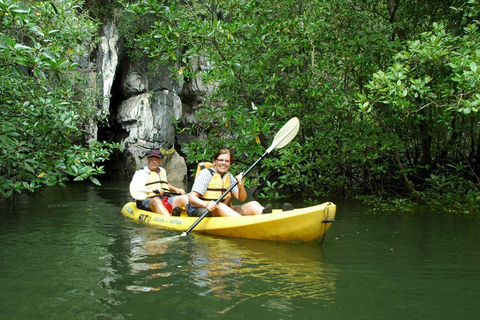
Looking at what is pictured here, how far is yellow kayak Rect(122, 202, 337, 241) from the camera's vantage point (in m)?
4.36

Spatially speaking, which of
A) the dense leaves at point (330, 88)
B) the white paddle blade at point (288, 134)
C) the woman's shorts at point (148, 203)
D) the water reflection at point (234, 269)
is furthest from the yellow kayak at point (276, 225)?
the dense leaves at point (330, 88)

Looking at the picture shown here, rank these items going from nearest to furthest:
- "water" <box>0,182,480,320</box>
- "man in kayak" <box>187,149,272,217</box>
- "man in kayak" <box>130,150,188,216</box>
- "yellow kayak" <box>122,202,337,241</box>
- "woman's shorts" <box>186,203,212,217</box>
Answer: "water" <box>0,182,480,320</box>, "yellow kayak" <box>122,202,337,241</box>, "man in kayak" <box>187,149,272,217</box>, "woman's shorts" <box>186,203,212,217</box>, "man in kayak" <box>130,150,188,216</box>

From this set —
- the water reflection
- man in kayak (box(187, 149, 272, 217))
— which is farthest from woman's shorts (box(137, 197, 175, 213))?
the water reflection

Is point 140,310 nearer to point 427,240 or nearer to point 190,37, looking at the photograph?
point 427,240

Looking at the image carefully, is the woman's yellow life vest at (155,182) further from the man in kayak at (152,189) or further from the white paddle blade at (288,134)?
the white paddle blade at (288,134)

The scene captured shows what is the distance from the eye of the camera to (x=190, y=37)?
6176 mm

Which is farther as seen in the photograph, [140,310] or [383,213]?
[383,213]

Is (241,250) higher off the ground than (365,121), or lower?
lower

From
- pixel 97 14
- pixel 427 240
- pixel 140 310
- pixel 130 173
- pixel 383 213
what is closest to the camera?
pixel 140 310

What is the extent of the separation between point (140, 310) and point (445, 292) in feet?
6.53

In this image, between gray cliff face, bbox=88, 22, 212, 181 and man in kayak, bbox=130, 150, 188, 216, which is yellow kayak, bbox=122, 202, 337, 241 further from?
gray cliff face, bbox=88, 22, 212, 181

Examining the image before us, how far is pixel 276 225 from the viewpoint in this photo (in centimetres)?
459

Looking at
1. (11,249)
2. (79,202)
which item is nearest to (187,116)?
(79,202)

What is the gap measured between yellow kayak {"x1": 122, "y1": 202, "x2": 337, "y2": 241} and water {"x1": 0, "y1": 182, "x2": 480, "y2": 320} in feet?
0.40
